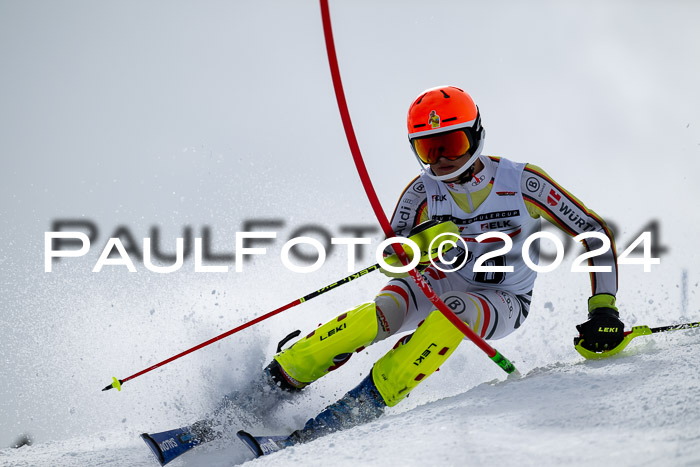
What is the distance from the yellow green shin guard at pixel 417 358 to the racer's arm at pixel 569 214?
39.0 inches

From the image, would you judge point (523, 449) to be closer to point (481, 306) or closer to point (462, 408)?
point (462, 408)

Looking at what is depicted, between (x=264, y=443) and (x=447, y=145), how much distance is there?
6.10ft

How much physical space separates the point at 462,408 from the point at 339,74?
1513 millimetres

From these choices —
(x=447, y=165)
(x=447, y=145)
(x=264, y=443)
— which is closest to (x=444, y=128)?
(x=447, y=145)

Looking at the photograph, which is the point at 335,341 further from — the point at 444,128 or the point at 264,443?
the point at 444,128

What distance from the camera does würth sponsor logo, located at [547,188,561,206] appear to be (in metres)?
3.46

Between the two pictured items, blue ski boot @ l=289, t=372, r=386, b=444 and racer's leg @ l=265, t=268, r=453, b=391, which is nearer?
blue ski boot @ l=289, t=372, r=386, b=444

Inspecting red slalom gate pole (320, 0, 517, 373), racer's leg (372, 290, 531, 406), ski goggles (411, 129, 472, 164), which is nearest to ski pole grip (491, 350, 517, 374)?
red slalom gate pole (320, 0, 517, 373)

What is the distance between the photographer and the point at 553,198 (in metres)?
3.46

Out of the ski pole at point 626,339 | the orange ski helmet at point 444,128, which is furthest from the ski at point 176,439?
the ski pole at point 626,339

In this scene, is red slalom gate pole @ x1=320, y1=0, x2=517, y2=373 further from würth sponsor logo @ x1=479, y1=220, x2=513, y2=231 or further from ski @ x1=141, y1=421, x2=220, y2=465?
ski @ x1=141, y1=421, x2=220, y2=465

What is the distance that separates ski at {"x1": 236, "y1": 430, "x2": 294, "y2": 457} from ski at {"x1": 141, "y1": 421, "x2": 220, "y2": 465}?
54 centimetres

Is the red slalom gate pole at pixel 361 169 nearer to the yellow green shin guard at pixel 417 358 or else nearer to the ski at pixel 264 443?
the yellow green shin guard at pixel 417 358

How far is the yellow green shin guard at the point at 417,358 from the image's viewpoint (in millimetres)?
2936
